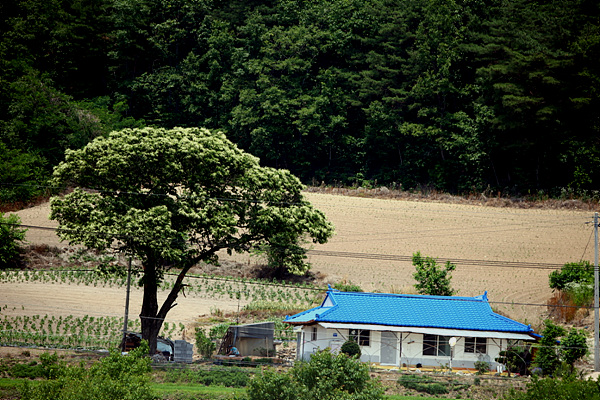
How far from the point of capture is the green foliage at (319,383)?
70.7ft

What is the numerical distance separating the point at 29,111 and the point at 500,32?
52026mm

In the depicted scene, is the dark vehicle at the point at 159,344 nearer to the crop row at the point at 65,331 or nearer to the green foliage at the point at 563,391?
→ the crop row at the point at 65,331

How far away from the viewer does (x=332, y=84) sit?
280 ft

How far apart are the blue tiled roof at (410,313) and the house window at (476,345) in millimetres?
848

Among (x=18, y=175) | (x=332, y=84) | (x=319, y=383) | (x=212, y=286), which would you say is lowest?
(x=319, y=383)

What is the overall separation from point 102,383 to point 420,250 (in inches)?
1551

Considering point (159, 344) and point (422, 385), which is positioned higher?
point (159, 344)

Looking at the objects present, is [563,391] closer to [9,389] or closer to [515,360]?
[515,360]

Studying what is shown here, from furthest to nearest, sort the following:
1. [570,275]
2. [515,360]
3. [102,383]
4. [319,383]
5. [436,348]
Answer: [570,275], [436,348], [515,360], [319,383], [102,383]

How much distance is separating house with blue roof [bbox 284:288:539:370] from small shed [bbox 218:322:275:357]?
1.57 m

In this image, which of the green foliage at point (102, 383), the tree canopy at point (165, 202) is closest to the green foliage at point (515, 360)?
the tree canopy at point (165, 202)

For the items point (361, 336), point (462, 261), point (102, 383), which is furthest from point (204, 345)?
point (462, 261)

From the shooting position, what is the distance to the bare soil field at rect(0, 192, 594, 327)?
44281mm

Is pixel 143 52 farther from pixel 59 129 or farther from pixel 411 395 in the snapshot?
pixel 411 395
